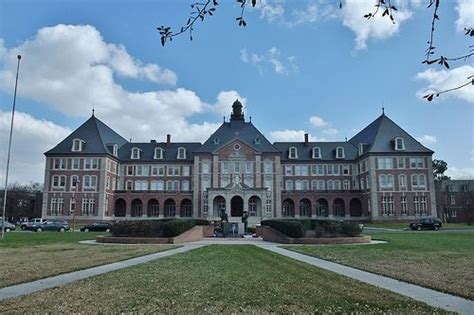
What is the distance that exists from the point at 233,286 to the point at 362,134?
6991 centimetres

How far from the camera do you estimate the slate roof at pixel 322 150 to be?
72938 millimetres

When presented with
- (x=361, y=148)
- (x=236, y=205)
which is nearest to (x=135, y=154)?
(x=236, y=205)

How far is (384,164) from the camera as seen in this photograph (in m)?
63.6

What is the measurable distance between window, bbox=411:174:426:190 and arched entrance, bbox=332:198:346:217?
1219 cm

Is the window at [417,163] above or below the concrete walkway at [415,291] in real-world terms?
above

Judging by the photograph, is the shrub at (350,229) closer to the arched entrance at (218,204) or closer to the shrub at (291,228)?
the shrub at (291,228)

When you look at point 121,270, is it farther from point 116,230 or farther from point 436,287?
point 116,230

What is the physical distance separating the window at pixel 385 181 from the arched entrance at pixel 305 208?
13.4 m

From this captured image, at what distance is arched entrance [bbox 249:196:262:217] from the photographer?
6483cm

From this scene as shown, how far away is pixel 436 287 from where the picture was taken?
9.29 m

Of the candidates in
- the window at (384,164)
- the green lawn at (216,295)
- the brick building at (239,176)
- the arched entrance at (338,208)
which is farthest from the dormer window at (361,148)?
the green lawn at (216,295)

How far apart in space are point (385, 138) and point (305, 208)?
704 inches

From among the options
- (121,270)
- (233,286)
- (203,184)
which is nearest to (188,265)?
(121,270)

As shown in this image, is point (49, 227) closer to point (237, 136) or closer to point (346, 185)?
point (237, 136)
